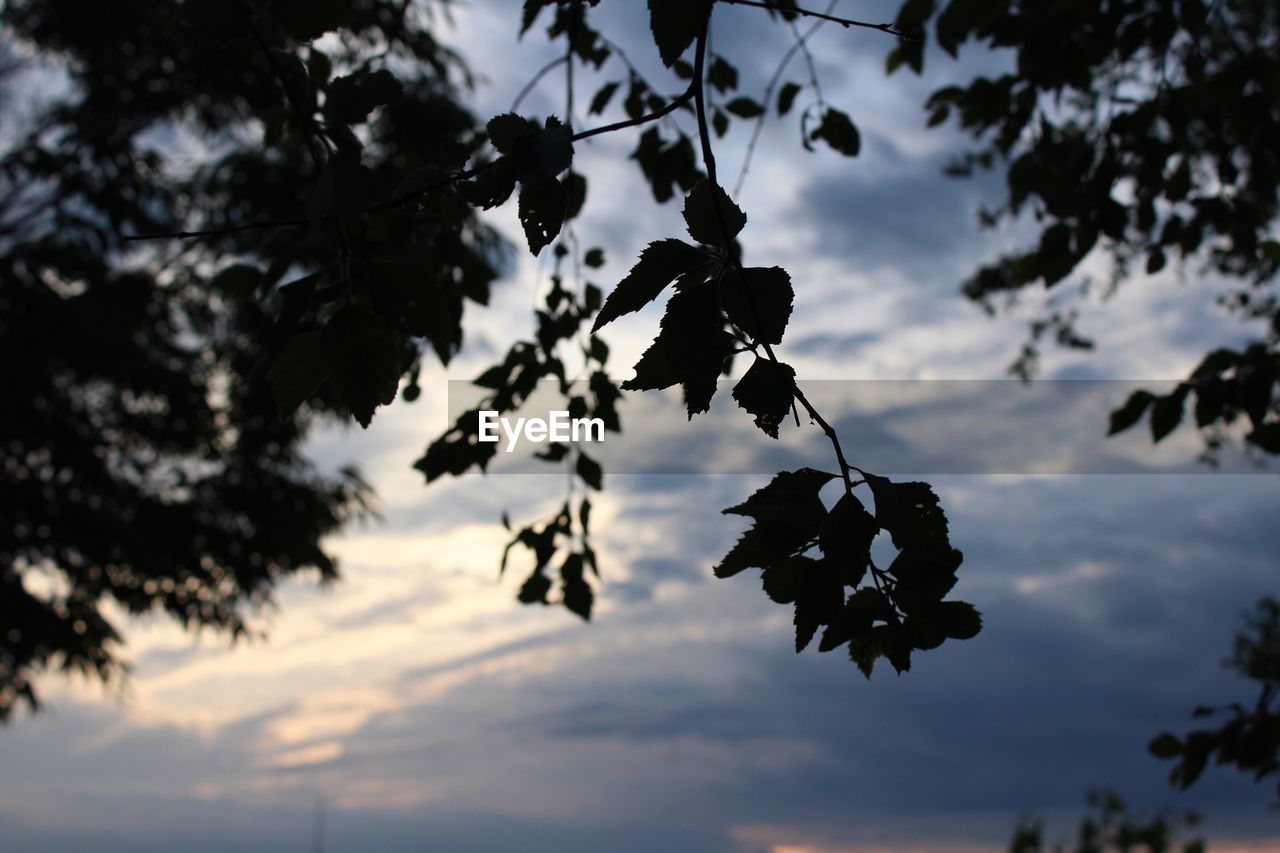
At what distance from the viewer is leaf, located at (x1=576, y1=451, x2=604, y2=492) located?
107 inches

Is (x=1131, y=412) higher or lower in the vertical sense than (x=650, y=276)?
higher

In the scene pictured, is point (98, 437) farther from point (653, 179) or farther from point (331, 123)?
point (331, 123)

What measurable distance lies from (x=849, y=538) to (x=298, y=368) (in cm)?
64

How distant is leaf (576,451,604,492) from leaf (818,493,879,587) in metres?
1.61

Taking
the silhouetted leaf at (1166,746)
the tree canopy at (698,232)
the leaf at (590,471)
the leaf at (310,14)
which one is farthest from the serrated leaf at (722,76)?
the silhouetted leaf at (1166,746)

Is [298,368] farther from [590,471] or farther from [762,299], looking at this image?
[590,471]

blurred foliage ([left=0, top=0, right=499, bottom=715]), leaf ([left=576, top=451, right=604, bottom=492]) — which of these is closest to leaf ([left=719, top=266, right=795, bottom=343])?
leaf ([left=576, top=451, right=604, bottom=492])

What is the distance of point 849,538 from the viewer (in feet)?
3.71

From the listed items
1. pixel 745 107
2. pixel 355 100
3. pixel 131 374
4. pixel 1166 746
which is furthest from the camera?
pixel 131 374

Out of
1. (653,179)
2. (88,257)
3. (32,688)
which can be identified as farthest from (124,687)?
(653,179)

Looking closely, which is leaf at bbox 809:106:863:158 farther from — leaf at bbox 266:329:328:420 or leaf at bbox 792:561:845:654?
leaf at bbox 266:329:328:420

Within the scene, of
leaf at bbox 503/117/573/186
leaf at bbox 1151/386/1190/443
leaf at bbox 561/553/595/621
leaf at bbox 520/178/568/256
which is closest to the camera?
leaf at bbox 503/117/573/186

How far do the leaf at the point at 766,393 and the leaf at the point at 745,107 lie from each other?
82.9 inches

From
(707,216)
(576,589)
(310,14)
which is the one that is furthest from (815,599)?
(576,589)
